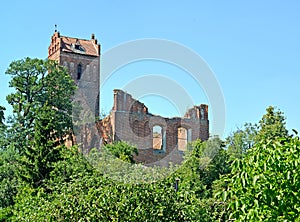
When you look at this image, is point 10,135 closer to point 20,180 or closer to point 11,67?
point 11,67

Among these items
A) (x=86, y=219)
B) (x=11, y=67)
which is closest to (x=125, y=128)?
(x=11, y=67)

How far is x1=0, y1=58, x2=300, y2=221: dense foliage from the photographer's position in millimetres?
6770

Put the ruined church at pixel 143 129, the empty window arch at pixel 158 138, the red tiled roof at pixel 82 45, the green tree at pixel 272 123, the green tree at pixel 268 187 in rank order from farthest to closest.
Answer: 1. the red tiled roof at pixel 82 45
2. the empty window arch at pixel 158 138
3. the ruined church at pixel 143 129
4. the green tree at pixel 272 123
5. the green tree at pixel 268 187

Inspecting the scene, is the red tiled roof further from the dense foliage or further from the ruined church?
the dense foliage

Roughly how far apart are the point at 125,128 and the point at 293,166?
118 feet

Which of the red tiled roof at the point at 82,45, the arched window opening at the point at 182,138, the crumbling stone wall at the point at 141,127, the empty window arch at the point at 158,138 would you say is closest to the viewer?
the crumbling stone wall at the point at 141,127

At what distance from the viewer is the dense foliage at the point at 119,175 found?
22.2ft

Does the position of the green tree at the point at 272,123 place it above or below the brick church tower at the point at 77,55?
below

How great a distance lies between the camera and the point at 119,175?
24016 mm

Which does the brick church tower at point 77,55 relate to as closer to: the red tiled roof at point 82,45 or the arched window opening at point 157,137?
the red tiled roof at point 82,45

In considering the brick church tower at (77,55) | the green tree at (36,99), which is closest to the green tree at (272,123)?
the green tree at (36,99)

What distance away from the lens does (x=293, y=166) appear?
6.76m

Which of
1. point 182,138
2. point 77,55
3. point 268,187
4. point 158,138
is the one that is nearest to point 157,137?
point 158,138

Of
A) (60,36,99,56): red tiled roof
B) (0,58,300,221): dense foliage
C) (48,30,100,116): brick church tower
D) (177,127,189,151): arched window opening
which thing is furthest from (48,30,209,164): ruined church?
(60,36,99,56): red tiled roof
